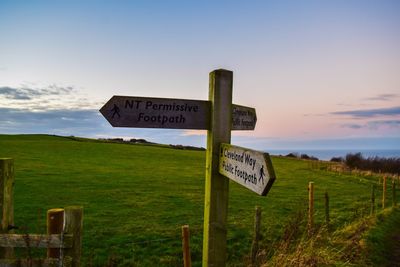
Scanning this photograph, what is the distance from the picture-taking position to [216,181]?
514 cm

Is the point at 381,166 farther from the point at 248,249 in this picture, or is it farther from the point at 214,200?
the point at 214,200

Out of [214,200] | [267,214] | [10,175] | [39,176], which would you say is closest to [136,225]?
[267,214]

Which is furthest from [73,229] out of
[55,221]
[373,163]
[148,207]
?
[373,163]

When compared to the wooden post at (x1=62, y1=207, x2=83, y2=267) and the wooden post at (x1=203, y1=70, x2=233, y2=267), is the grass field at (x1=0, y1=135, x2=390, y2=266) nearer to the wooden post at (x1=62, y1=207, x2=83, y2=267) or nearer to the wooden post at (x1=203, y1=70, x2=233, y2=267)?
the wooden post at (x1=62, y1=207, x2=83, y2=267)

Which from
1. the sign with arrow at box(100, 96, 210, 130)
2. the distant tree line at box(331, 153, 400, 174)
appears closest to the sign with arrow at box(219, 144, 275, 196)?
the sign with arrow at box(100, 96, 210, 130)

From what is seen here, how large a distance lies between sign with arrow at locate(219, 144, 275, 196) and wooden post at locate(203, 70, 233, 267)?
0.15m

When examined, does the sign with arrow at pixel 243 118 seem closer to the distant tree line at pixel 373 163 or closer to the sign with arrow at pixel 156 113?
the sign with arrow at pixel 156 113

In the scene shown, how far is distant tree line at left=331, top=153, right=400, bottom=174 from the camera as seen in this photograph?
187ft

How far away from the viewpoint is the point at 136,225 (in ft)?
51.3

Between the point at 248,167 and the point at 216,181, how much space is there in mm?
1078

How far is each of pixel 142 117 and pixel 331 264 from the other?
4.38 m

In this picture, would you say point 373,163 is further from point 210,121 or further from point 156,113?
point 156,113

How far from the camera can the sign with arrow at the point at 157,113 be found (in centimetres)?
497

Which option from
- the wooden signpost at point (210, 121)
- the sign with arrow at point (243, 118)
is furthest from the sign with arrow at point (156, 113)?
the sign with arrow at point (243, 118)
